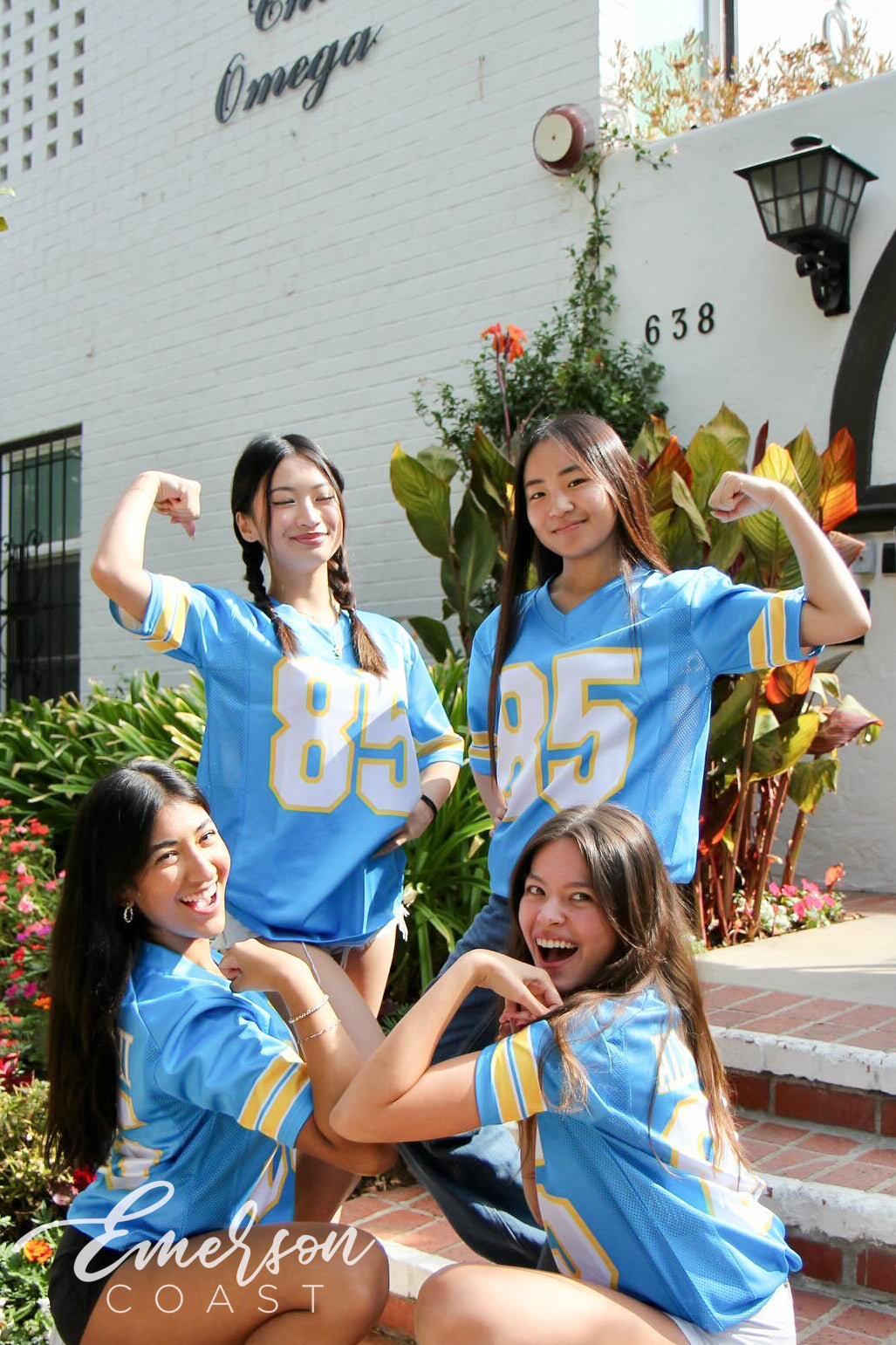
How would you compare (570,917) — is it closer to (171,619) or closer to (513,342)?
(171,619)

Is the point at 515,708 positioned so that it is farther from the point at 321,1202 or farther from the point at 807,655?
the point at 321,1202

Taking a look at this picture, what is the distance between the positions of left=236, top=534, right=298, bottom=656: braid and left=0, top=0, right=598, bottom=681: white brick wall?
4452mm

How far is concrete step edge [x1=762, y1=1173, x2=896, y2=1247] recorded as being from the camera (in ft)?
8.10

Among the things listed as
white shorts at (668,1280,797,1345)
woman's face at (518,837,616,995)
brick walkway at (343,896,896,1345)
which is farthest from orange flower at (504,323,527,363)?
white shorts at (668,1280,797,1345)

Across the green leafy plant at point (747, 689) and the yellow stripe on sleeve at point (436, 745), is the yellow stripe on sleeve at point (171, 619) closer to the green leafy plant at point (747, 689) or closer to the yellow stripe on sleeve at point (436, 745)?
the yellow stripe on sleeve at point (436, 745)

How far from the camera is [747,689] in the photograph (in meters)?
4.33

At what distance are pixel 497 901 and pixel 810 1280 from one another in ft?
3.45

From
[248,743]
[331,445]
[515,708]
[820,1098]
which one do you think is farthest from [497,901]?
[331,445]

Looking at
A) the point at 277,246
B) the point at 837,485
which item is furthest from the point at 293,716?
the point at 277,246

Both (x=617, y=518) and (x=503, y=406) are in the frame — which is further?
(x=503, y=406)

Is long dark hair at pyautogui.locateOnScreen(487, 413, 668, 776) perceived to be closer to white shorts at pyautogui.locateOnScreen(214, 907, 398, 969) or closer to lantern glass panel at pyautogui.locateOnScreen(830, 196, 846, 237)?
white shorts at pyautogui.locateOnScreen(214, 907, 398, 969)

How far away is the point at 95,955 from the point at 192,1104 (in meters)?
0.26

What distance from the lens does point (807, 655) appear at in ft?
7.03


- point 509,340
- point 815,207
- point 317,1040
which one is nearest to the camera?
point 317,1040
